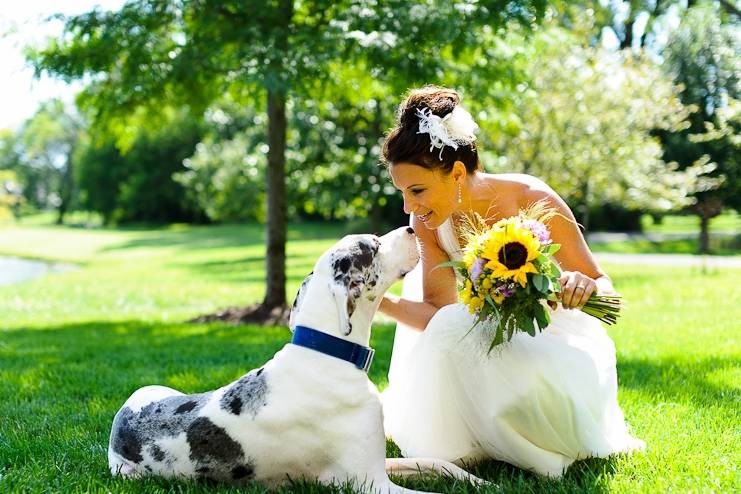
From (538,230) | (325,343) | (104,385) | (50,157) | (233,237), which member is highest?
(50,157)

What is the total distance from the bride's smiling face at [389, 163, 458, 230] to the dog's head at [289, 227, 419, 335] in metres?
0.47

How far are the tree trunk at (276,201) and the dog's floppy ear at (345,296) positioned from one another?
6.75 meters

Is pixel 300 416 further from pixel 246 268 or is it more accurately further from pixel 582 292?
pixel 246 268

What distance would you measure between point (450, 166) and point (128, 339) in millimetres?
6052

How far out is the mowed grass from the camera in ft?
11.8

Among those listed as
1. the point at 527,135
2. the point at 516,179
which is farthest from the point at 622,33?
the point at 516,179

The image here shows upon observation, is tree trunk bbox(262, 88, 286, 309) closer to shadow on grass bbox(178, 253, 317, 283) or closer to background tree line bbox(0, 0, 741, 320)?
background tree line bbox(0, 0, 741, 320)

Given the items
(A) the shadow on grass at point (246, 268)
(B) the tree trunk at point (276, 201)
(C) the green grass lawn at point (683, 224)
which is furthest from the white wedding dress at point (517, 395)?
(C) the green grass lawn at point (683, 224)

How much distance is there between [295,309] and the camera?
341cm

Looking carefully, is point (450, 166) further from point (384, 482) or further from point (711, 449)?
point (711, 449)

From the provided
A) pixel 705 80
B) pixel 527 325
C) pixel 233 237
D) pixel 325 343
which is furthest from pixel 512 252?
pixel 233 237

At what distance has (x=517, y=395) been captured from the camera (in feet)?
12.0

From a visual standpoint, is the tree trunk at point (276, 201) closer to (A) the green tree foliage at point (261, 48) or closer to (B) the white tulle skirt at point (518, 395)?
(A) the green tree foliage at point (261, 48)

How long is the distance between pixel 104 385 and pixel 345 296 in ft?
11.5
